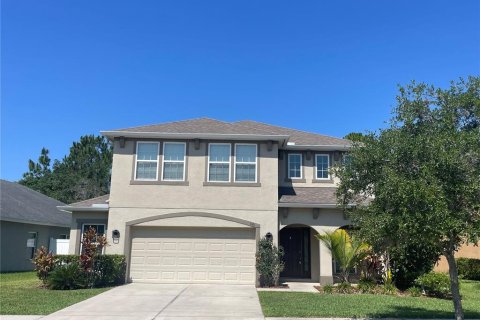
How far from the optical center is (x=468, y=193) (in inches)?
297

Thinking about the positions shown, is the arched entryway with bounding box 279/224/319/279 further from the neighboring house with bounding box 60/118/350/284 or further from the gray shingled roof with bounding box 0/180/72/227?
the gray shingled roof with bounding box 0/180/72/227

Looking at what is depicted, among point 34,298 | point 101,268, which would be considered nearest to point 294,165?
point 101,268

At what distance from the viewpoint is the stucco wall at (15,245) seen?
2234 centimetres

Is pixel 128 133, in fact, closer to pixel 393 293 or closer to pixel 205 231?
pixel 205 231

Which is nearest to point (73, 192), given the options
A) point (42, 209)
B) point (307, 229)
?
point (42, 209)

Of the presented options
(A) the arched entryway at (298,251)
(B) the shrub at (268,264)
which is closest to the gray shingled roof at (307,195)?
(A) the arched entryway at (298,251)

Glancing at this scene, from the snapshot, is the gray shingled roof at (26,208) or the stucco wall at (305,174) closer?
the stucco wall at (305,174)

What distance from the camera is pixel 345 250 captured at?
1625cm

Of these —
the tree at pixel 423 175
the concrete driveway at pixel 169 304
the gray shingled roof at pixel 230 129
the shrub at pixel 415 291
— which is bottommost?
the concrete driveway at pixel 169 304

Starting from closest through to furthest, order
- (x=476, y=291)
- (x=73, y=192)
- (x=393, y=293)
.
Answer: (x=393, y=293), (x=476, y=291), (x=73, y=192)

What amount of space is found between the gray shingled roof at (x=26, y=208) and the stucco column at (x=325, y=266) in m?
15.7

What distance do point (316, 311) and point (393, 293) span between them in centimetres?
513

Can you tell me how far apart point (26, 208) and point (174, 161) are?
41.3 ft

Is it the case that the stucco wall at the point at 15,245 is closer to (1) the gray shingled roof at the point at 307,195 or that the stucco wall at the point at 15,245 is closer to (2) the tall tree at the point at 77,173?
(1) the gray shingled roof at the point at 307,195
